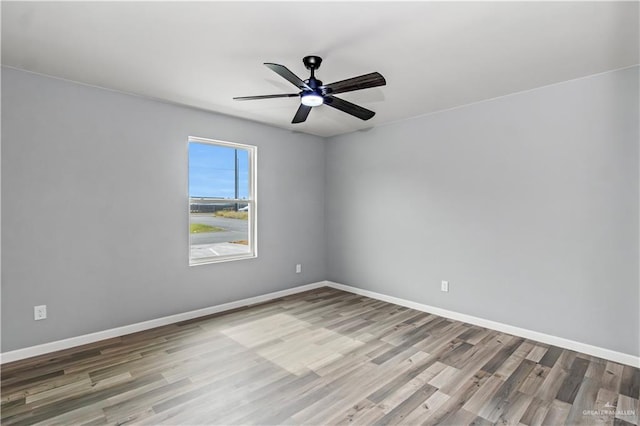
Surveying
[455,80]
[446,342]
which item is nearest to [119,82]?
[455,80]

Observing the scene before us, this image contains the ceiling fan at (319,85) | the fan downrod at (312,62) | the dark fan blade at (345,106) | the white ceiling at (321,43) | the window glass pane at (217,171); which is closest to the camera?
the white ceiling at (321,43)

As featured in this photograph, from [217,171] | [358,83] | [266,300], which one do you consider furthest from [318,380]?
[217,171]

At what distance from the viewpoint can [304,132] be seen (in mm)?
5031

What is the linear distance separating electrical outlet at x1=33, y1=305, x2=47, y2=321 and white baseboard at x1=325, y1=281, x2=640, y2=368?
3.73 m

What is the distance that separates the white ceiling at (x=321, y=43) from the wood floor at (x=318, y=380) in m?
2.53

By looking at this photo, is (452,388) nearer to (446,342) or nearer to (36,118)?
(446,342)

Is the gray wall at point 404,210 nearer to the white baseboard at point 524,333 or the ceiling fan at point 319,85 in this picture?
the white baseboard at point 524,333

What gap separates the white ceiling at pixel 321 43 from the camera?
1.96 metres

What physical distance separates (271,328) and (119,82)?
2.91 meters

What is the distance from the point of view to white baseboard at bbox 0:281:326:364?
281 centimetres

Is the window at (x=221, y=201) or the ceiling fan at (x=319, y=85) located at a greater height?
the ceiling fan at (x=319, y=85)

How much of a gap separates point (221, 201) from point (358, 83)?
258 centimetres

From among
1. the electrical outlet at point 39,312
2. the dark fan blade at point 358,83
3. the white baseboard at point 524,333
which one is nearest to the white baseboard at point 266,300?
the white baseboard at point 524,333

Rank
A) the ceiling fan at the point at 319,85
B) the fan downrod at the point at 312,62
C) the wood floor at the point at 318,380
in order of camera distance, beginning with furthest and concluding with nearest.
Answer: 1. the fan downrod at the point at 312,62
2. the ceiling fan at the point at 319,85
3. the wood floor at the point at 318,380
